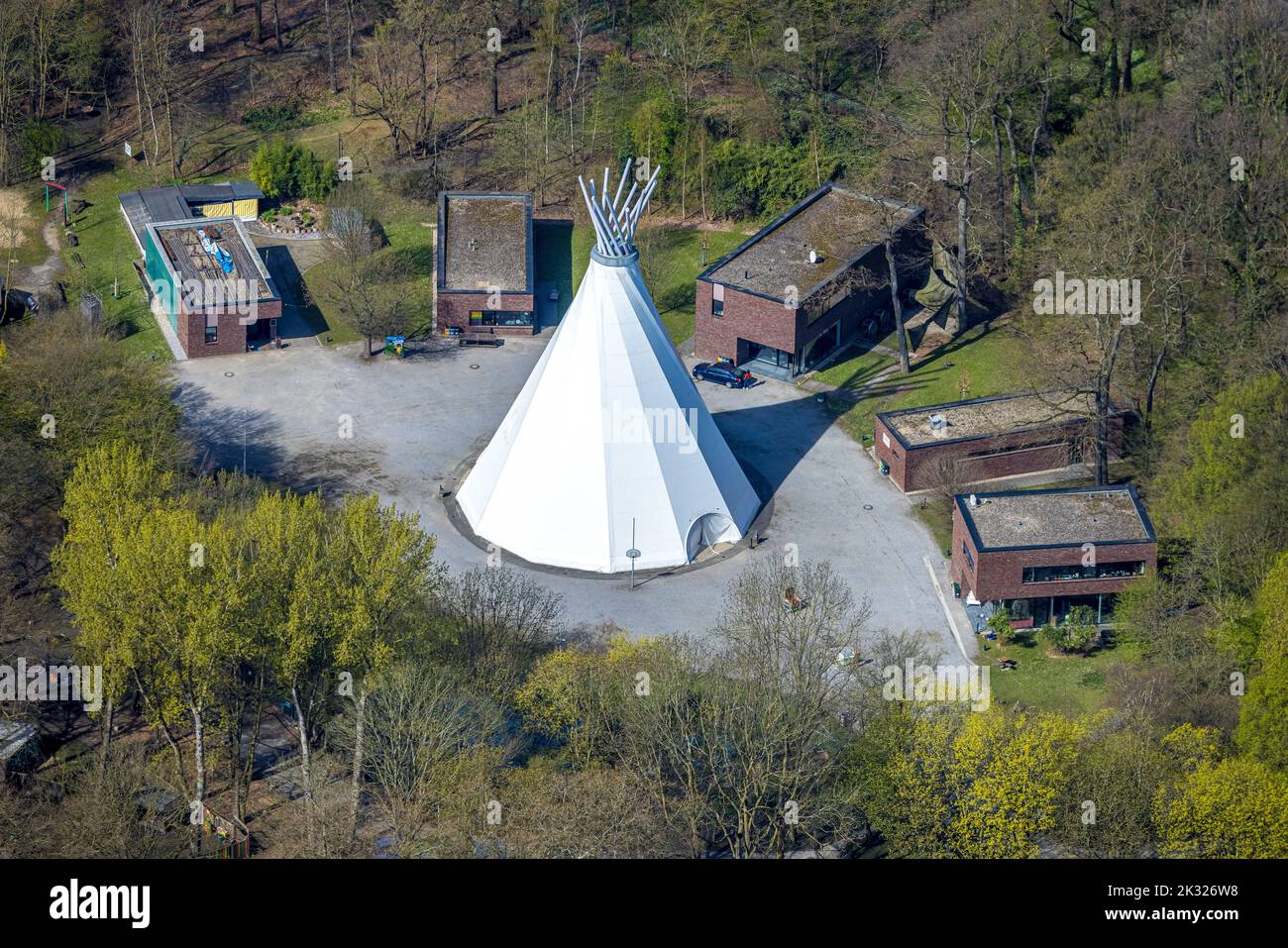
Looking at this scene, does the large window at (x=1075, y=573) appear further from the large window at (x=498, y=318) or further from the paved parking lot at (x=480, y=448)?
the large window at (x=498, y=318)

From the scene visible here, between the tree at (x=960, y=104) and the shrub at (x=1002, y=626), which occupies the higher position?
the tree at (x=960, y=104)

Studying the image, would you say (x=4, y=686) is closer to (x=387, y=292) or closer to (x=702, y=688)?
(x=702, y=688)

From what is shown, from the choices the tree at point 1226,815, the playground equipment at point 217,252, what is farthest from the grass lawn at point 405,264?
the tree at point 1226,815

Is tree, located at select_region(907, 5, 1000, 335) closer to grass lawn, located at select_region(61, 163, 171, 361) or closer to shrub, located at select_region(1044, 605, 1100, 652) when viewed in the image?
shrub, located at select_region(1044, 605, 1100, 652)

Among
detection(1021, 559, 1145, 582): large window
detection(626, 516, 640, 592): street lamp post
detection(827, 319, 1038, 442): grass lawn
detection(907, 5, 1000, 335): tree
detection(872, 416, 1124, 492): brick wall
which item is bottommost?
detection(1021, 559, 1145, 582): large window

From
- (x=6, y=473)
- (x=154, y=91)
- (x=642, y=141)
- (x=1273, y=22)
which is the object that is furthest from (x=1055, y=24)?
(x=6, y=473)

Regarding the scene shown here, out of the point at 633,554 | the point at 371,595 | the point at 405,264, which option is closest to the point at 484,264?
the point at 405,264

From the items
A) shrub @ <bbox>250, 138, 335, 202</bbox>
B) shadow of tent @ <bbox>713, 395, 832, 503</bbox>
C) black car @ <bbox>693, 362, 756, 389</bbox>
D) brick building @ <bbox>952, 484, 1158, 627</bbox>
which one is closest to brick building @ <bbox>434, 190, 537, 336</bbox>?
shrub @ <bbox>250, 138, 335, 202</bbox>
